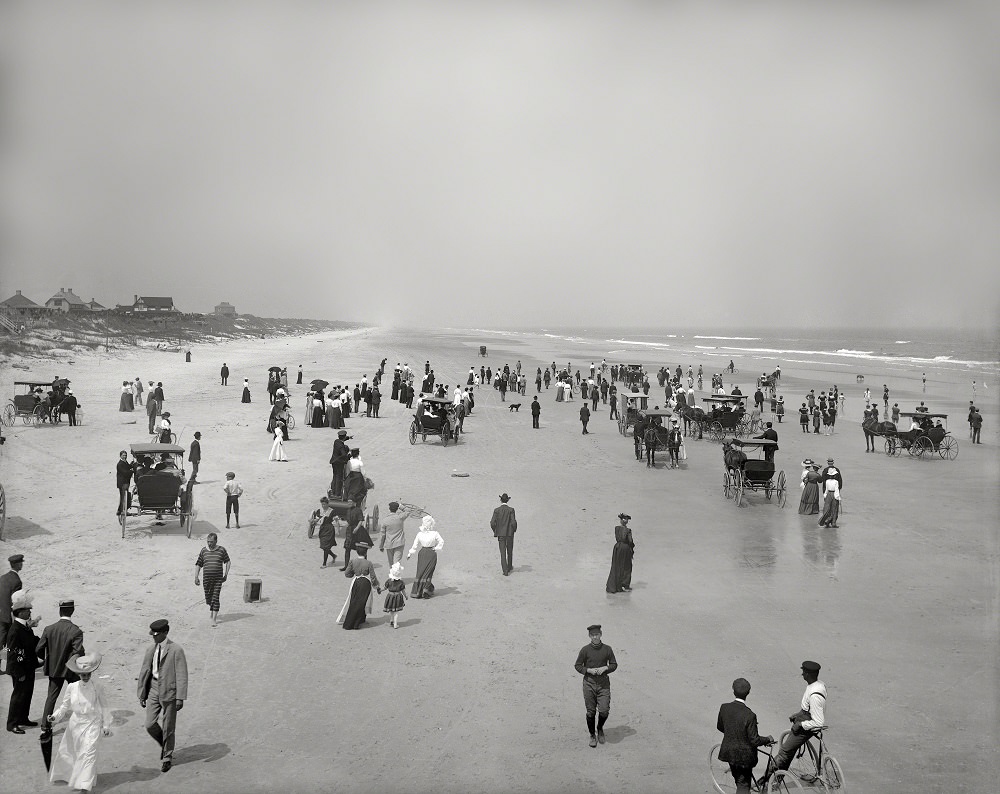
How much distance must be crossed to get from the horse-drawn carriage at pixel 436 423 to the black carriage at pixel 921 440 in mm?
16211

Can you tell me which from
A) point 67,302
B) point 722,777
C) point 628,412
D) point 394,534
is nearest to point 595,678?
point 722,777

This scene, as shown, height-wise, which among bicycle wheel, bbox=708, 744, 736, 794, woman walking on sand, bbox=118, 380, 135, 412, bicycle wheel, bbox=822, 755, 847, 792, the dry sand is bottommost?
the dry sand

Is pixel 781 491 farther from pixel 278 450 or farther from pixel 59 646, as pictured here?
pixel 59 646

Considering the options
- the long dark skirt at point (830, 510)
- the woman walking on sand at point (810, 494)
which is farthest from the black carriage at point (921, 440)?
the long dark skirt at point (830, 510)

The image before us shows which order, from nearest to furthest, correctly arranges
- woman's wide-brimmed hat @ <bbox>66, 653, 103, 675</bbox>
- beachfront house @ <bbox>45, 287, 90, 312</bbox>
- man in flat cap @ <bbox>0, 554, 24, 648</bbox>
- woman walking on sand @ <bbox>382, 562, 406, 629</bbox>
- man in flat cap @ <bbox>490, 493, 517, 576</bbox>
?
woman's wide-brimmed hat @ <bbox>66, 653, 103, 675</bbox> → man in flat cap @ <bbox>0, 554, 24, 648</bbox> → woman walking on sand @ <bbox>382, 562, 406, 629</bbox> → man in flat cap @ <bbox>490, 493, 517, 576</bbox> → beachfront house @ <bbox>45, 287, 90, 312</bbox>

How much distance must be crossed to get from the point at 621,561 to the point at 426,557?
331cm

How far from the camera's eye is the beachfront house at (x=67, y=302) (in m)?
101

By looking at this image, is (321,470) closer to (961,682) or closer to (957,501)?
(961,682)

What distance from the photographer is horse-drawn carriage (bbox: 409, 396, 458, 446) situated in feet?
86.1

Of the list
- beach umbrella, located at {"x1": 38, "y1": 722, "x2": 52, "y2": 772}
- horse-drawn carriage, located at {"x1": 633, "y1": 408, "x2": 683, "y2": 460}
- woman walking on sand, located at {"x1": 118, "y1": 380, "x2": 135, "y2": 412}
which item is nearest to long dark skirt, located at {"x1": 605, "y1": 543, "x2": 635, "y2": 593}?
beach umbrella, located at {"x1": 38, "y1": 722, "x2": 52, "y2": 772}

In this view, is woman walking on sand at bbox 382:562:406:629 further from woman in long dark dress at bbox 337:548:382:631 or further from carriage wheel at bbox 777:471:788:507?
carriage wheel at bbox 777:471:788:507

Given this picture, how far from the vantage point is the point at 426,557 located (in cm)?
1195

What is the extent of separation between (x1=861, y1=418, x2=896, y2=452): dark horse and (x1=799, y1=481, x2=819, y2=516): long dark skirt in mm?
11166

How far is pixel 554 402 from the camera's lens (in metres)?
41.9
